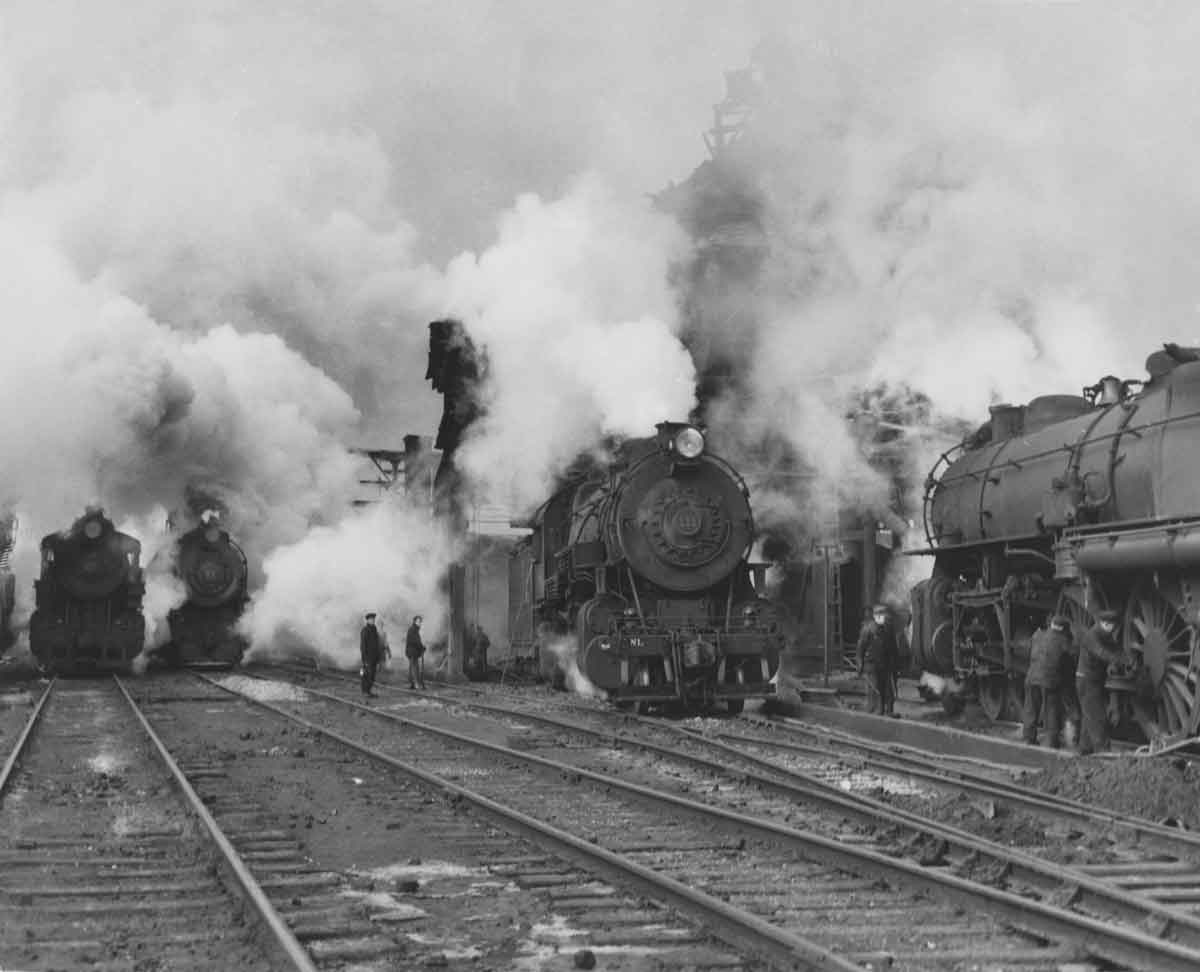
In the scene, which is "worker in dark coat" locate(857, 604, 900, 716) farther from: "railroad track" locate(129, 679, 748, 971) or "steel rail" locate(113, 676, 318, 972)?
"steel rail" locate(113, 676, 318, 972)

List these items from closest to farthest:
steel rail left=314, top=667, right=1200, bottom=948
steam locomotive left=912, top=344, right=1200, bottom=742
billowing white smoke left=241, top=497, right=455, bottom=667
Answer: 1. steel rail left=314, top=667, right=1200, bottom=948
2. steam locomotive left=912, top=344, right=1200, bottom=742
3. billowing white smoke left=241, top=497, right=455, bottom=667

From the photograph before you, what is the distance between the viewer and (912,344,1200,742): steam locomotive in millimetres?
11469

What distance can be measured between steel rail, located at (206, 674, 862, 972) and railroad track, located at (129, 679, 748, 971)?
65 mm

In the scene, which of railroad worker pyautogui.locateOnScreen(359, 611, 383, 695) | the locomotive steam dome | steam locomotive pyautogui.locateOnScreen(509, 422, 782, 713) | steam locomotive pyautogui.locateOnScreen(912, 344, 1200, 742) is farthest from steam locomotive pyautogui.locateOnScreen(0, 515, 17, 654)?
steam locomotive pyautogui.locateOnScreen(912, 344, 1200, 742)

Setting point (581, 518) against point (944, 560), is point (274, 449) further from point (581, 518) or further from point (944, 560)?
point (944, 560)

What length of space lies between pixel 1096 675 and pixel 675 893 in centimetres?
700

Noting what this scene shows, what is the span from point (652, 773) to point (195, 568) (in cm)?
2103

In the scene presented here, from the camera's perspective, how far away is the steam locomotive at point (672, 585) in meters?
16.0

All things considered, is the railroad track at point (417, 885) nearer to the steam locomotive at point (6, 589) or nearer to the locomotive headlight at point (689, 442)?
the locomotive headlight at point (689, 442)

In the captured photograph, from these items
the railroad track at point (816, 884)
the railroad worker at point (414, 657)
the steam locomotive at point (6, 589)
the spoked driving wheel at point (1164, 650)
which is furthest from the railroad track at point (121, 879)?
the steam locomotive at point (6, 589)

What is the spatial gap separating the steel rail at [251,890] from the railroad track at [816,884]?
1.68m

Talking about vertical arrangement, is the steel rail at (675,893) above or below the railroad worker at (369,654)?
below

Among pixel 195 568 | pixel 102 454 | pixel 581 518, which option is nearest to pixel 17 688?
pixel 102 454

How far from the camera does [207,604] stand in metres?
30.3
